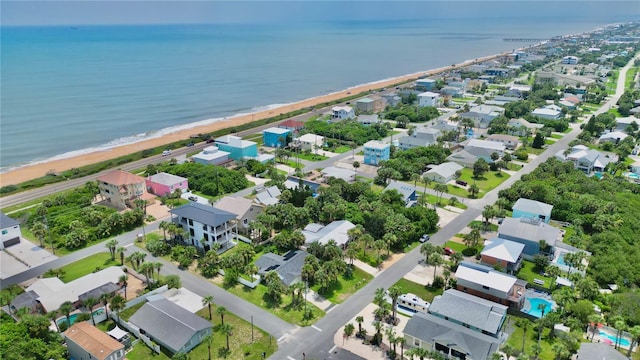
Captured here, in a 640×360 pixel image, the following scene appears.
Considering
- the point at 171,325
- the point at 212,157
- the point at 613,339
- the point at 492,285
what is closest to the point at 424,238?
the point at 492,285

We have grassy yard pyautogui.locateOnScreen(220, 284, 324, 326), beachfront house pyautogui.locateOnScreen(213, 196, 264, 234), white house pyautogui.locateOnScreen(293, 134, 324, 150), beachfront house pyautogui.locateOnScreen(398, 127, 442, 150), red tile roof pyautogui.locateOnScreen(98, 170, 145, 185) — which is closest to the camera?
grassy yard pyautogui.locateOnScreen(220, 284, 324, 326)

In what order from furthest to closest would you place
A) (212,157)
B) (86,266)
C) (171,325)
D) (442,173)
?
(212,157)
(442,173)
(86,266)
(171,325)

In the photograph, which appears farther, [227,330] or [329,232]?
[329,232]

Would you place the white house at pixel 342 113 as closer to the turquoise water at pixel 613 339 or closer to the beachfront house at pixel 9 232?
the beachfront house at pixel 9 232

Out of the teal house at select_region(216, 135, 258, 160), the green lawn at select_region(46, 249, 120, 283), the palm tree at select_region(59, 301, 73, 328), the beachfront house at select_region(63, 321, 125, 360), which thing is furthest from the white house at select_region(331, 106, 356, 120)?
the beachfront house at select_region(63, 321, 125, 360)

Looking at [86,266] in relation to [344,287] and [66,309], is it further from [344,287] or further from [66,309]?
[344,287]

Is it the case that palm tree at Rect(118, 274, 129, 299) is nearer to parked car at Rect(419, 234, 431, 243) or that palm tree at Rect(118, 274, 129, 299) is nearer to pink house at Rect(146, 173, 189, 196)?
pink house at Rect(146, 173, 189, 196)

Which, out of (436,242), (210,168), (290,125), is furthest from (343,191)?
(290,125)

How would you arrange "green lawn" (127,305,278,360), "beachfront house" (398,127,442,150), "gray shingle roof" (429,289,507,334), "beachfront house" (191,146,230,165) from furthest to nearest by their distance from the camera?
"beachfront house" (398,127,442,150)
"beachfront house" (191,146,230,165)
"gray shingle roof" (429,289,507,334)
"green lawn" (127,305,278,360)
